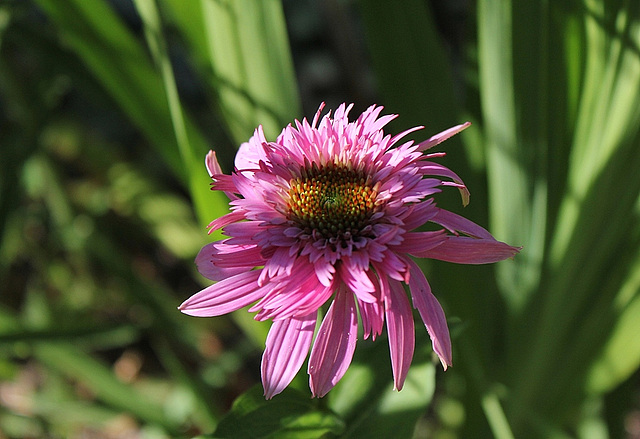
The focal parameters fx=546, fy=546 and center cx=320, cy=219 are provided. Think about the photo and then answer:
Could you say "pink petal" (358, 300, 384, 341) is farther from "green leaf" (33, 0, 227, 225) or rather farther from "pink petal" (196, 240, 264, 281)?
"green leaf" (33, 0, 227, 225)

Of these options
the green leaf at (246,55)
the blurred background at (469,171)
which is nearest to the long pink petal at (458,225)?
the blurred background at (469,171)

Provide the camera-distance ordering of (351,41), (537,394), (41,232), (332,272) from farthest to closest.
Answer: (41,232) < (351,41) < (537,394) < (332,272)

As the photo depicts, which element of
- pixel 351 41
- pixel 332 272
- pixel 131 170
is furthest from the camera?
pixel 131 170

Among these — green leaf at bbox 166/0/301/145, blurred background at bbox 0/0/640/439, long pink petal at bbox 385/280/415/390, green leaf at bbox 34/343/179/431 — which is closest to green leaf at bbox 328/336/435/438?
blurred background at bbox 0/0/640/439

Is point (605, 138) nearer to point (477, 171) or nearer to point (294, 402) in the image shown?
point (477, 171)

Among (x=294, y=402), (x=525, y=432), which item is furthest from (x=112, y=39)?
(x=525, y=432)

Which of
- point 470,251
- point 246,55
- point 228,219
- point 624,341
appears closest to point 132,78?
point 246,55

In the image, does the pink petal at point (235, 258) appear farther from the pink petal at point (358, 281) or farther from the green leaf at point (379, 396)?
the green leaf at point (379, 396)
